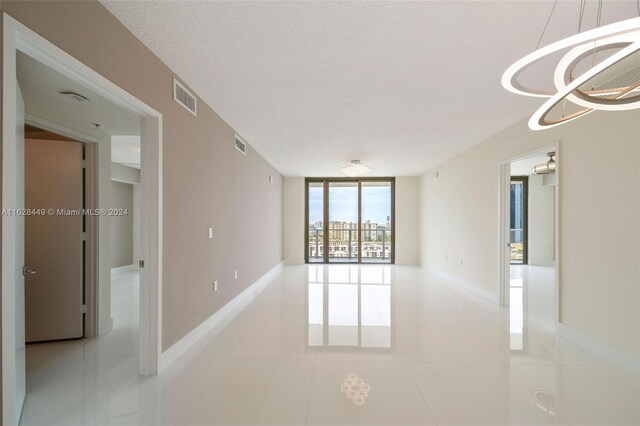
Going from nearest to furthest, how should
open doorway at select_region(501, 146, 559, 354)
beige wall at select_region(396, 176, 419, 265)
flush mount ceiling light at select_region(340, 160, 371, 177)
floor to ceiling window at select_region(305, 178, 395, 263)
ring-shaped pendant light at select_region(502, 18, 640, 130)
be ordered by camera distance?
1. ring-shaped pendant light at select_region(502, 18, 640, 130)
2. open doorway at select_region(501, 146, 559, 354)
3. flush mount ceiling light at select_region(340, 160, 371, 177)
4. beige wall at select_region(396, 176, 419, 265)
5. floor to ceiling window at select_region(305, 178, 395, 263)

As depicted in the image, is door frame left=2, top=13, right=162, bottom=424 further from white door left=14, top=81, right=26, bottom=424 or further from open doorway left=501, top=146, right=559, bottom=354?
open doorway left=501, top=146, right=559, bottom=354

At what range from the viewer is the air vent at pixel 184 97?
2.88 metres

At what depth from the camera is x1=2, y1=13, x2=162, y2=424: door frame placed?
1378 mm

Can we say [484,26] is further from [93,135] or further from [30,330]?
[30,330]

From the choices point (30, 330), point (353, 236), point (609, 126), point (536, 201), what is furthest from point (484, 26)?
point (536, 201)

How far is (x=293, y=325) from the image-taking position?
12.3 feet

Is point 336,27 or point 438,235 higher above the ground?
point 336,27

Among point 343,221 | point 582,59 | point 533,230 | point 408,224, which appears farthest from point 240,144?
point 533,230

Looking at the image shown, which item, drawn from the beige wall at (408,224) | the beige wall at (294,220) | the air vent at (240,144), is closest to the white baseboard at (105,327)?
the air vent at (240,144)

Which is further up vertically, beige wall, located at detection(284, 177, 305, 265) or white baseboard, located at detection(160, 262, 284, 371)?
beige wall, located at detection(284, 177, 305, 265)

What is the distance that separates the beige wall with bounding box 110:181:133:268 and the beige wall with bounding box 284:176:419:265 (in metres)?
4.14

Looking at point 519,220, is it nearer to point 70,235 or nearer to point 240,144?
point 240,144

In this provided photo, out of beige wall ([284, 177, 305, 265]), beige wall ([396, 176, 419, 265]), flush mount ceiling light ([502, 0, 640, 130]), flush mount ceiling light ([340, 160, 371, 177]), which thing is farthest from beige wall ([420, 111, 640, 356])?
beige wall ([284, 177, 305, 265])

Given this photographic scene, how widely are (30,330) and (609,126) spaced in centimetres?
607
